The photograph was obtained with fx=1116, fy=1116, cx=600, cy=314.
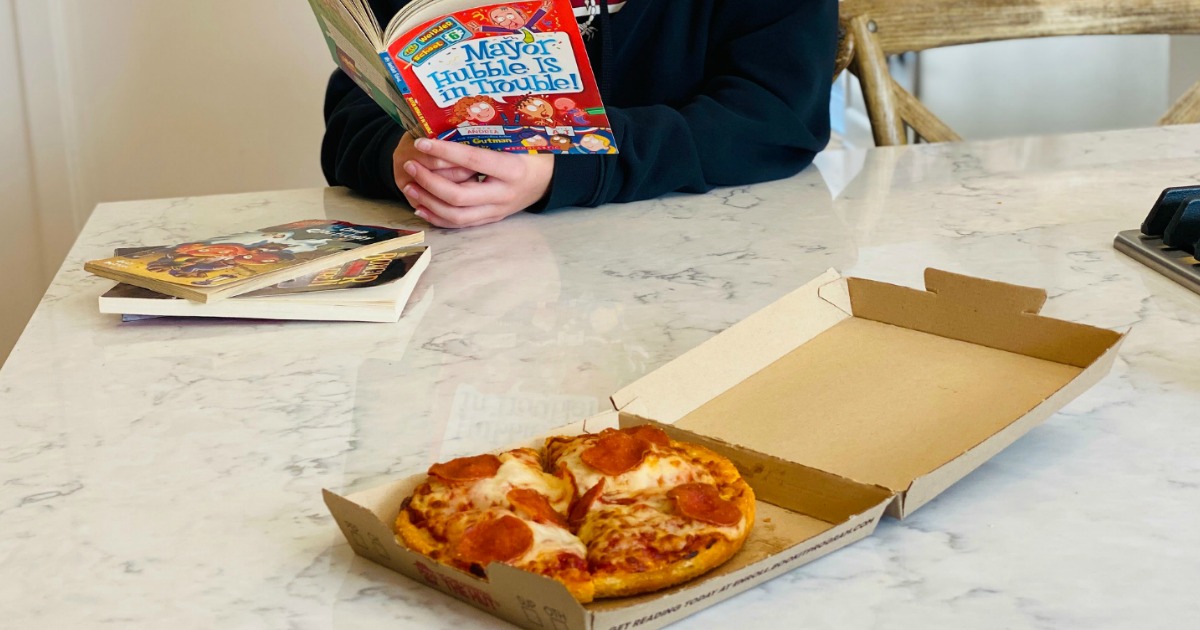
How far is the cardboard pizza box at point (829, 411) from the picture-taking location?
532 millimetres

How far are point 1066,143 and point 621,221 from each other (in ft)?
2.21

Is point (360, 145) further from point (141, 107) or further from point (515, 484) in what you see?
point (141, 107)

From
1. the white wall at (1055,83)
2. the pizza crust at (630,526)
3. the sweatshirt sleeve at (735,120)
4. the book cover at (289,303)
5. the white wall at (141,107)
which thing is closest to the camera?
the pizza crust at (630,526)

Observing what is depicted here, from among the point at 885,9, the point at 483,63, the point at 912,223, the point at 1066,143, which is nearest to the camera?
the point at 483,63

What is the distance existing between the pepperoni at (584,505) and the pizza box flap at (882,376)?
4.2 inches

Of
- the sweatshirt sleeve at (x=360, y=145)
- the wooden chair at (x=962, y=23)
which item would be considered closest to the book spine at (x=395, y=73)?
the sweatshirt sleeve at (x=360, y=145)

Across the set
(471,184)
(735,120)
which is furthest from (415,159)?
(735,120)

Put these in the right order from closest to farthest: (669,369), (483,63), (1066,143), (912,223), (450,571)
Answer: (450,571) < (669,369) < (483,63) < (912,223) < (1066,143)

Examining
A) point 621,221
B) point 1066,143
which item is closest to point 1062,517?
point 621,221

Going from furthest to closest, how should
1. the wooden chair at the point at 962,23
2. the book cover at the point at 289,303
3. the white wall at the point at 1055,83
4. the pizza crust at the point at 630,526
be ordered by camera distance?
the white wall at the point at 1055,83 → the wooden chair at the point at 962,23 → the book cover at the point at 289,303 → the pizza crust at the point at 630,526

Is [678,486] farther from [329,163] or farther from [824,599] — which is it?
[329,163]

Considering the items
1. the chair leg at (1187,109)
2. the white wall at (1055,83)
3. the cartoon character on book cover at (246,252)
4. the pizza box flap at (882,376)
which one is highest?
the chair leg at (1187,109)

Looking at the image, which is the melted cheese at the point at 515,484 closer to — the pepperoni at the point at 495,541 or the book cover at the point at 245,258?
the pepperoni at the point at 495,541

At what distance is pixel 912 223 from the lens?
1.20 m
